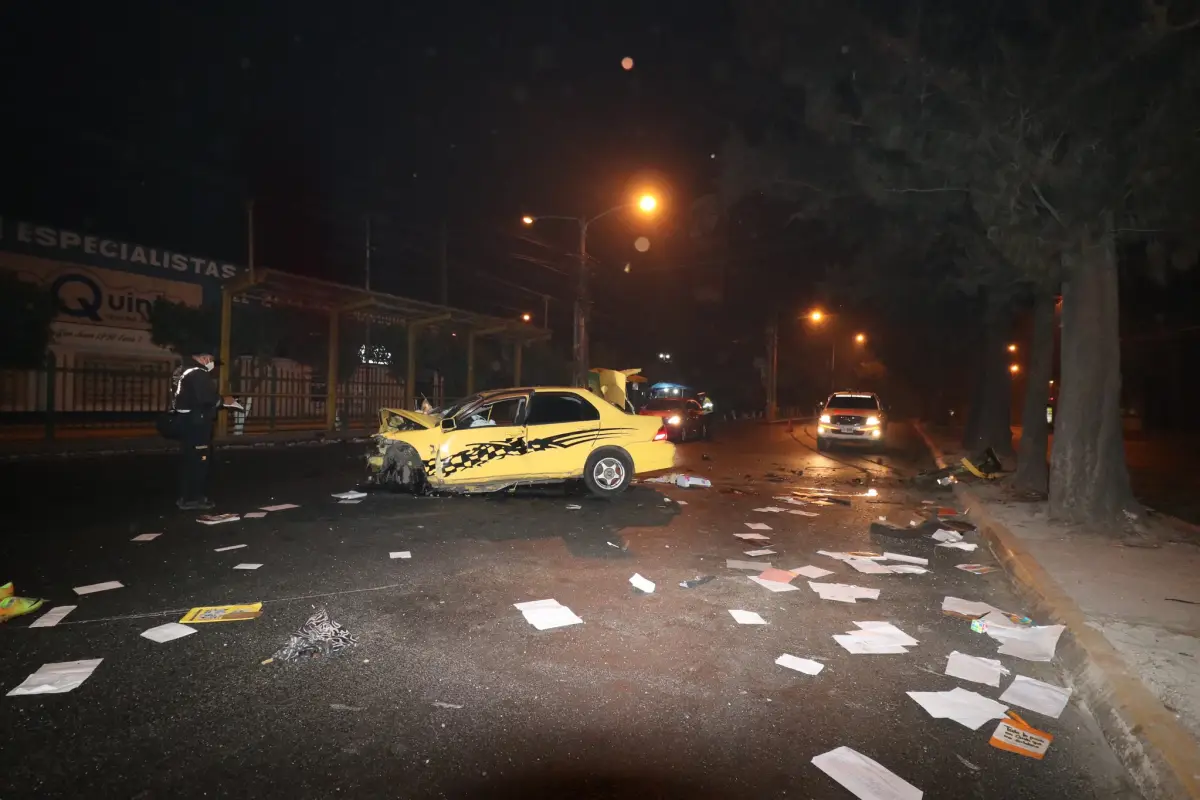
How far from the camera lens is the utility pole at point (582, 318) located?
799 inches

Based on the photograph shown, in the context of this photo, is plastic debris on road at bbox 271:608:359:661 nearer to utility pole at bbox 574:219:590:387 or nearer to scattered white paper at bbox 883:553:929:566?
scattered white paper at bbox 883:553:929:566

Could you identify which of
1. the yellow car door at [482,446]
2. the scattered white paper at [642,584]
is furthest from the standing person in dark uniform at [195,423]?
the scattered white paper at [642,584]

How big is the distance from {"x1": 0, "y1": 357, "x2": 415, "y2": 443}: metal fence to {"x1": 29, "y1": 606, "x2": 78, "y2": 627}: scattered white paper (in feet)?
36.7

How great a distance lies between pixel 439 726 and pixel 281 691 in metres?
1.01

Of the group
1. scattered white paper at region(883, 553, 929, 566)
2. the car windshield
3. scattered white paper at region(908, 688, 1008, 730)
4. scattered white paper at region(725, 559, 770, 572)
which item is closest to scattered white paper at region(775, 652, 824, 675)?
scattered white paper at region(908, 688, 1008, 730)

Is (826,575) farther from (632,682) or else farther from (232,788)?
(232,788)

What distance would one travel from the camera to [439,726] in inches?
142

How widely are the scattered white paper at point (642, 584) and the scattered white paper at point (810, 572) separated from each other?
152 cm

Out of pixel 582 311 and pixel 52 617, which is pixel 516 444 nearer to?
pixel 52 617

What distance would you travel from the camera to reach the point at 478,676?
423 centimetres

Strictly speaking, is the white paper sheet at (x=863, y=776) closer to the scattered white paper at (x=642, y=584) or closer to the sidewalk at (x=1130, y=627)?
the sidewalk at (x=1130, y=627)

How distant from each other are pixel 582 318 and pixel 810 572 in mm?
14694

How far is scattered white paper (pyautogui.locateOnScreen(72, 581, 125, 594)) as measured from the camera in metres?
5.66

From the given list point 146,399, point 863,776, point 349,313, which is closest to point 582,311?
point 349,313
